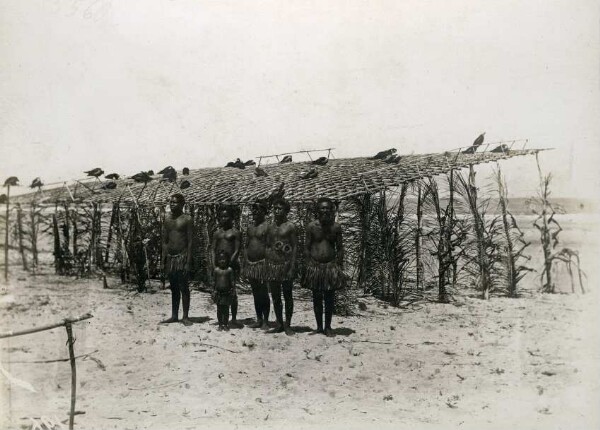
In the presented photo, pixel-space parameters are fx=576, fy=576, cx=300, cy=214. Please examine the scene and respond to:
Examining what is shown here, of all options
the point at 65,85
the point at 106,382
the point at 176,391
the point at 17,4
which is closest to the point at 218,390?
the point at 176,391

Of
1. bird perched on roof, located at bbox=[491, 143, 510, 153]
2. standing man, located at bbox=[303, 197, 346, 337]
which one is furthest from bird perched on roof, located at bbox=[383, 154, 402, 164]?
standing man, located at bbox=[303, 197, 346, 337]

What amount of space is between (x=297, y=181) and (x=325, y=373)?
387cm

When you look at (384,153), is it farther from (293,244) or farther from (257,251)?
(257,251)

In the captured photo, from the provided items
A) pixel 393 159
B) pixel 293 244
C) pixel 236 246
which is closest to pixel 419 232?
pixel 393 159

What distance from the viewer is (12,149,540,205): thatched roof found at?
8.57 m

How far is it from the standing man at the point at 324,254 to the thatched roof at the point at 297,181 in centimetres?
52

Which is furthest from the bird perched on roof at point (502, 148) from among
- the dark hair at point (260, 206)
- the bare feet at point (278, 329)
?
the bare feet at point (278, 329)

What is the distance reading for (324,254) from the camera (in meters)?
7.38

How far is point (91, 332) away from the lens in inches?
301

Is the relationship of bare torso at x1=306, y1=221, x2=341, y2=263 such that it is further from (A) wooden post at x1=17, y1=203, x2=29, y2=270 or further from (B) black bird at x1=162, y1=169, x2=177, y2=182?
(A) wooden post at x1=17, y1=203, x2=29, y2=270

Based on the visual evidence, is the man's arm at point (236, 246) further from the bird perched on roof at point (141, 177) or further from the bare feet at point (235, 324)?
the bird perched on roof at point (141, 177)

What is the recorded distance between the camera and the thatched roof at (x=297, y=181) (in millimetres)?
8570

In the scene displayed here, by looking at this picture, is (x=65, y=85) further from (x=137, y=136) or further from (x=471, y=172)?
(x=471, y=172)

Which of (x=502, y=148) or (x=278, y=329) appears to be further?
(x=502, y=148)
